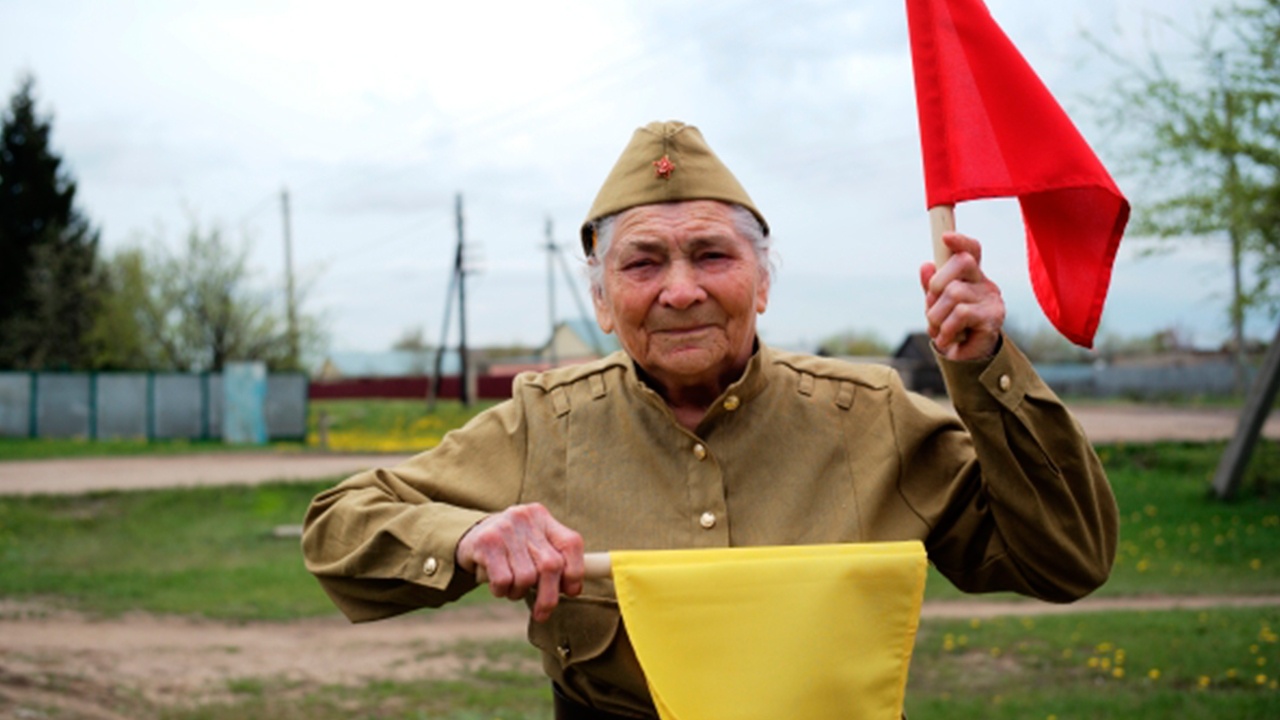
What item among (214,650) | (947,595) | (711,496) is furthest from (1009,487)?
(947,595)

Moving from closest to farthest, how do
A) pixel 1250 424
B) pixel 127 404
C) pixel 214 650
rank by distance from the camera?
pixel 214 650 → pixel 1250 424 → pixel 127 404

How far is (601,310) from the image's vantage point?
2.82 meters

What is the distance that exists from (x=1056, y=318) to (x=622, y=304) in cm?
93

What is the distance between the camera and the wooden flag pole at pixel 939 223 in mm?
2143

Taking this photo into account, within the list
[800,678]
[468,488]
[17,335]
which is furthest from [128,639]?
[17,335]

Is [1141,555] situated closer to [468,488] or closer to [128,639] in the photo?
[128,639]

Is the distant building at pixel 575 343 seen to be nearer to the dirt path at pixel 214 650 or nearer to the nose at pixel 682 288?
the dirt path at pixel 214 650

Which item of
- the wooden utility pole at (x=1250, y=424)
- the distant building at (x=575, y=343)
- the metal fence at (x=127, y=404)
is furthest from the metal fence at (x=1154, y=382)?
the metal fence at (x=127, y=404)

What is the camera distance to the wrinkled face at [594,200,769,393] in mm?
2557

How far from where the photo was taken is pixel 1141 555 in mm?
14781

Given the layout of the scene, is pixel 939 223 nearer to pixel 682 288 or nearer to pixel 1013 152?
pixel 1013 152

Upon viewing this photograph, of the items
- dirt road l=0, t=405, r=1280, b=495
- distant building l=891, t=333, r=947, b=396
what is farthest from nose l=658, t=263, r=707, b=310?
distant building l=891, t=333, r=947, b=396

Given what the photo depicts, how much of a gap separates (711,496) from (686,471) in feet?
0.30

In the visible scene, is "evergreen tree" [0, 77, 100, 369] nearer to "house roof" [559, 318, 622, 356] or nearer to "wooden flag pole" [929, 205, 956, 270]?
"house roof" [559, 318, 622, 356]
